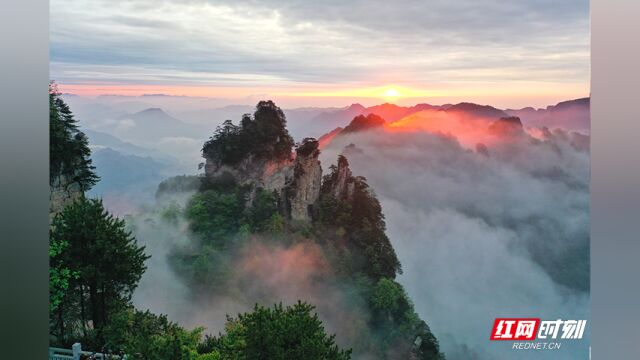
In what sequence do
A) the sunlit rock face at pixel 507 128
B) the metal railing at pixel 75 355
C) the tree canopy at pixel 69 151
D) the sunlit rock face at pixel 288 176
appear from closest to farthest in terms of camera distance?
the metal railing at pixel 75 355 → the tree canopy at pixel 69 151 → the sunlit rock face at pixel 507 128 → the sunlit rock face at pixel 288 176

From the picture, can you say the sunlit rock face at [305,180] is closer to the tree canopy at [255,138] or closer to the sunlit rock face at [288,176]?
the sunlit rock face at [288,176]

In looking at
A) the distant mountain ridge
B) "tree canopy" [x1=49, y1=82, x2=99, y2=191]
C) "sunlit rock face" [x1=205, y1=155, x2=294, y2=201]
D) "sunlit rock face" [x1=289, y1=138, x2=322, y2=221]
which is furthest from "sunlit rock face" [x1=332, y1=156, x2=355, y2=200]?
"tree canopy" [x1=49, y1=82, x2=99, y2=191]

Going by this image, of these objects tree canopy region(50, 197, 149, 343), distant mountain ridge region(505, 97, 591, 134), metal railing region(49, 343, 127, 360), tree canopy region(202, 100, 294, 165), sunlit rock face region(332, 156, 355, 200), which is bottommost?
metal railing region(49, 343, 127, 360)

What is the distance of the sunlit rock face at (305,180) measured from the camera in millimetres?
9391

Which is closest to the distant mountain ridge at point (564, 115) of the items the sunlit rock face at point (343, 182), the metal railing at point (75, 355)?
the sunlit rock face at point (343, 182)

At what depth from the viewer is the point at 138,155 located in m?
9.09

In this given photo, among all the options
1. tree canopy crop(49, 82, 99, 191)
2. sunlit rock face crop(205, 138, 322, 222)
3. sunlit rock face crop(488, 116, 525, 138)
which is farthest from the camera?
sunlit rock face crop(205, 138, 322, 222)

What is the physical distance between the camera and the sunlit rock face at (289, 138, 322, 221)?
9.39 m

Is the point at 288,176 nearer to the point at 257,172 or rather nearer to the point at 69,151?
the point at 257,172

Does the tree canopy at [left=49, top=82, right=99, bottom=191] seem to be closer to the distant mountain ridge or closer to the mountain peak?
the mountain peak

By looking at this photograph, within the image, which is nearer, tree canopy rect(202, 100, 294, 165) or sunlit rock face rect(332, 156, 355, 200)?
tree canopy rect(202, 100, 294, 165)

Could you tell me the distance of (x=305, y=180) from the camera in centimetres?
945
